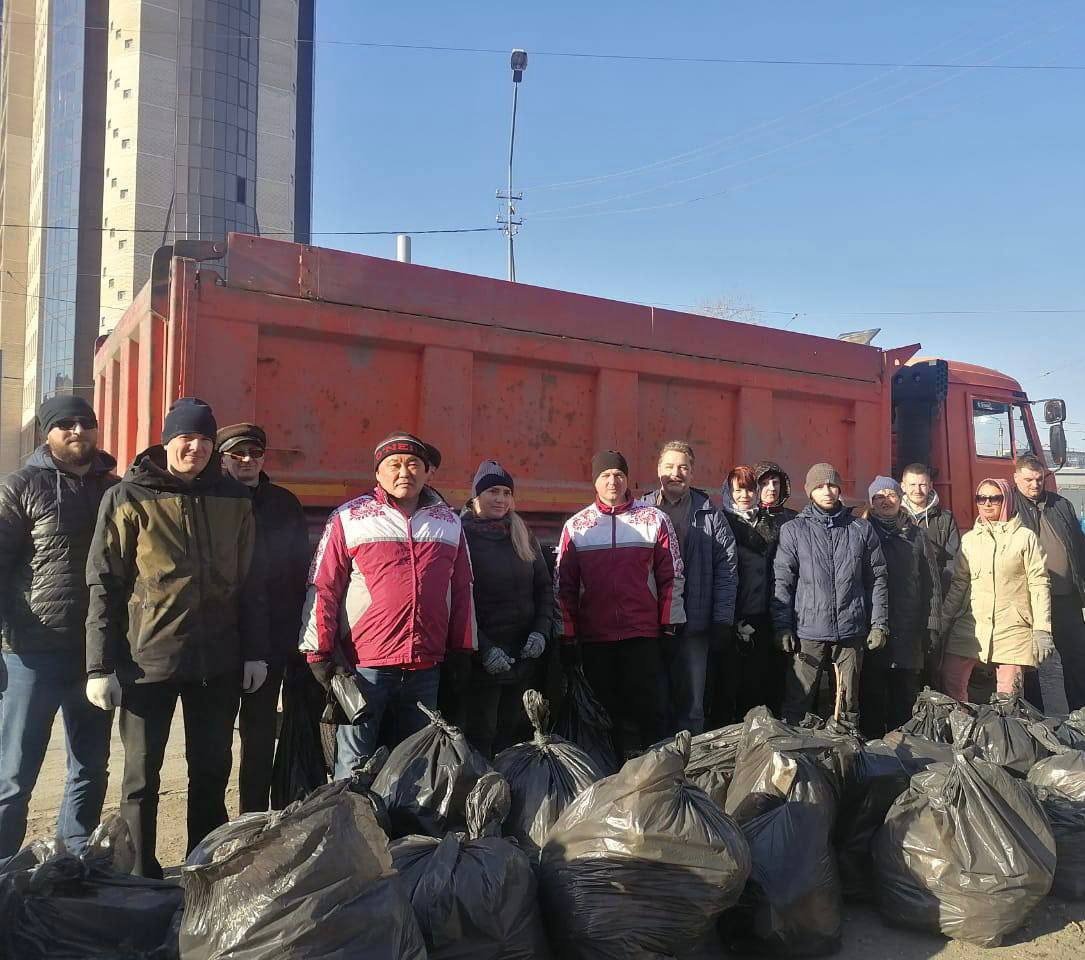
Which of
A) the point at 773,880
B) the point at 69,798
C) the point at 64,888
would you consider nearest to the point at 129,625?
the point at 69,798

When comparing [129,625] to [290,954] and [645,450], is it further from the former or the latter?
[645,450]

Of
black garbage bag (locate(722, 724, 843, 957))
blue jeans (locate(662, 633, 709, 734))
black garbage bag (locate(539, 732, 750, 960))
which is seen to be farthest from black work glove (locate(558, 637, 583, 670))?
black garbage bag (locate(539, 732, 750, 960))

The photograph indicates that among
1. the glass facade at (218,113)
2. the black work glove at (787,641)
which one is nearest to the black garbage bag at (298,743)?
the black work glove at (787,641)

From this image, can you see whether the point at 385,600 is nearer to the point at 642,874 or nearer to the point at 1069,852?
the point at 642,874

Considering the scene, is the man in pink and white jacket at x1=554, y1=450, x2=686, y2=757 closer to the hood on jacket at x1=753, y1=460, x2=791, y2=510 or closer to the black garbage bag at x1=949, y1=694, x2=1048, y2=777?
the hood on jacket at x1=753, y1=460, x2=791, y2=510

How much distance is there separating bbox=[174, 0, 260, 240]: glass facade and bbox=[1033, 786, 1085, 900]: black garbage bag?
1096 inches

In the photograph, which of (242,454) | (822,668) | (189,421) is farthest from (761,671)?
(189,421)

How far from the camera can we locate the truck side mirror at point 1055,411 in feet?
24.9

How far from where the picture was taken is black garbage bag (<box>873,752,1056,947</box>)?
2697mm

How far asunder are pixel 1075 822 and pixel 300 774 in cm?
287

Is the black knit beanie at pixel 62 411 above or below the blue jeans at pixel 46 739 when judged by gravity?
above

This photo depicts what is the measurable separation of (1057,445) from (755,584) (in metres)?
4.78

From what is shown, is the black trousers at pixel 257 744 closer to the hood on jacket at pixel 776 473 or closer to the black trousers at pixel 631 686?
the black trousers at pixel 631 686

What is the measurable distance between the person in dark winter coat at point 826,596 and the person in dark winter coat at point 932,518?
0.77 meters
